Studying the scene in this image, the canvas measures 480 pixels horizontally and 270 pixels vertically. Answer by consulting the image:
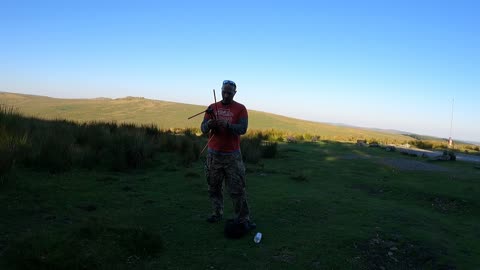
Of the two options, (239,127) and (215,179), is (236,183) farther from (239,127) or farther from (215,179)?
(239,127)

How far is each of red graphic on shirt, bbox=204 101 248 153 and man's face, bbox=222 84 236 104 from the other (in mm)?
74

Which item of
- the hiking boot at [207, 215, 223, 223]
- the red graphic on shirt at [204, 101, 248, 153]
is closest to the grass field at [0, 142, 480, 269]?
the hiking boot at [207, 215, 223, 223]

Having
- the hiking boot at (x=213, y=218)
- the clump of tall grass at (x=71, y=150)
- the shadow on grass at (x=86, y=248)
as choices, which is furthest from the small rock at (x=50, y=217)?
the hiking boot at (x=213, y=218)

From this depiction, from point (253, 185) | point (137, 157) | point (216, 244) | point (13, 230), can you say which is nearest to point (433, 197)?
point (253, 185)

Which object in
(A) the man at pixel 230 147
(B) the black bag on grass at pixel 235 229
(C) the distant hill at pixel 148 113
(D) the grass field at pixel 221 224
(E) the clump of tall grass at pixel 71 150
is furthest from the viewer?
(C) the distant hill at pixel 148 113

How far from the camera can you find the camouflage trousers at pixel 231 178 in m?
5.18

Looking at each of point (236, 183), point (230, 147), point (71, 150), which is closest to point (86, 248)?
point (236, 183)

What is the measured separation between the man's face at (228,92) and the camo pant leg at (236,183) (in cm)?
69

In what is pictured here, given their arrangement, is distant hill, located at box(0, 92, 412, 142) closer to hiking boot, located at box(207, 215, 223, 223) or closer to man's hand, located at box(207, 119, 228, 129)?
hiking boot, located at box(207, 215, 223, 223)

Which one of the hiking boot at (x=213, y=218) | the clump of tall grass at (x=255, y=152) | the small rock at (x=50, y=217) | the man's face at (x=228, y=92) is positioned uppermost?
the man's face at (x=228, y=92)

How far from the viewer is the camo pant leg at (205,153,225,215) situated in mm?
5352

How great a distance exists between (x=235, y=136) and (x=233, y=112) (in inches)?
11.8

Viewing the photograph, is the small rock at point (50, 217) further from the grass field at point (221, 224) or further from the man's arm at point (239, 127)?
the man's arm at point (239, 127)

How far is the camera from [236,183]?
5242 millimetres
